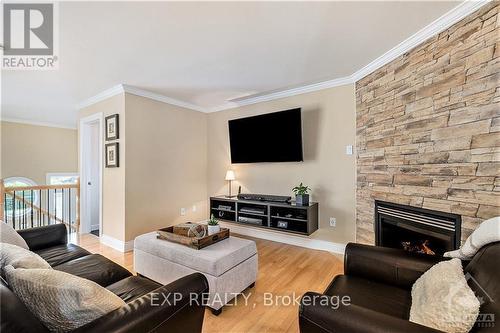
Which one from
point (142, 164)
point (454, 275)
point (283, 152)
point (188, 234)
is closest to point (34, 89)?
point (142, 164)

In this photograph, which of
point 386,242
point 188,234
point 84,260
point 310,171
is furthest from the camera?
point 310,171

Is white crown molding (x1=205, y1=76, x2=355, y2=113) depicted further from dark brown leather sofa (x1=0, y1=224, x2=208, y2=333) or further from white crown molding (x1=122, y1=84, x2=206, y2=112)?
dark brown leather sofa (x1=0, y1=224, x2=208, y2=333)

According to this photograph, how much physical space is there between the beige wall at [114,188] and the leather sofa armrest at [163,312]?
2.43 metres

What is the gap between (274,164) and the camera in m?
3.62

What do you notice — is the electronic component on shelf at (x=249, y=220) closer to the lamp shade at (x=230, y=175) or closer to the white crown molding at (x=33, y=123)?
the lamp shade at (x=230, y=175)

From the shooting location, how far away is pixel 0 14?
66.6 inches

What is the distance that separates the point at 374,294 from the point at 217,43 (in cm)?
231

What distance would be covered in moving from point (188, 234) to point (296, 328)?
3.87 feet

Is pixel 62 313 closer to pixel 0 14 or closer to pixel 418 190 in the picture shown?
pixel 0 14

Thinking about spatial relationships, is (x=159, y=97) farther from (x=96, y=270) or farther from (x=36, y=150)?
(x=36, y=150)

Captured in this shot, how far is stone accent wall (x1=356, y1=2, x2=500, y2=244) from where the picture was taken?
1.52m

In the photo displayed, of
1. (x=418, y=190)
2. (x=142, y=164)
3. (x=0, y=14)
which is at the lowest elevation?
(x=418, y=190)

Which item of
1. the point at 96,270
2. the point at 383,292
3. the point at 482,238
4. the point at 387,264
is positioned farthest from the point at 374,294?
the point at 96,270

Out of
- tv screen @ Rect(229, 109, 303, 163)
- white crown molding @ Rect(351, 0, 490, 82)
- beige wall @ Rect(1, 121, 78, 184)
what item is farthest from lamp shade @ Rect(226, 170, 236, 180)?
beige wall @ Rect(1, 121, 78, 184)
